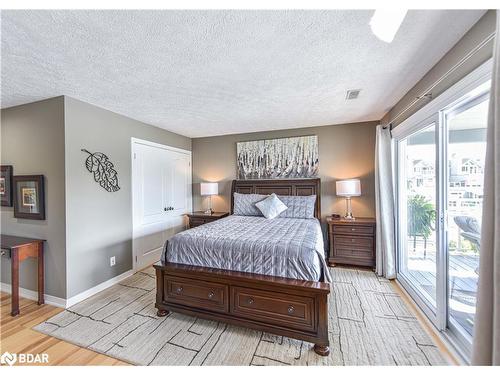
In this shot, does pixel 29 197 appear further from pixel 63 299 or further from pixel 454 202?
pixel 454 202

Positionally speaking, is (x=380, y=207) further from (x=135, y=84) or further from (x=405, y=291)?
(x=135, y=84)

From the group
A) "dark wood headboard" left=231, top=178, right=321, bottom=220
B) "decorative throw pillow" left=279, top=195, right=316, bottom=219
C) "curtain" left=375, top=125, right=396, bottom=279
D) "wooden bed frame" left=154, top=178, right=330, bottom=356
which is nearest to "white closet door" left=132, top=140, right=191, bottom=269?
"dark wood headboard" left=231, top=178, right=321, bottom=220

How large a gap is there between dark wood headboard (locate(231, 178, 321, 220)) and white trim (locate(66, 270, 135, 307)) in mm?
2365

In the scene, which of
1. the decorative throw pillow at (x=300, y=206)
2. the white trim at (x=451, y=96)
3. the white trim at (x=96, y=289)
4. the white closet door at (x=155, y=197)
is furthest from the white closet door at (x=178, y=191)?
the white trim at (x=451, y=96)

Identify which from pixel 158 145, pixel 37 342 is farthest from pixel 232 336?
pixel 158 145

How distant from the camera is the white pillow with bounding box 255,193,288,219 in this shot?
368 cm

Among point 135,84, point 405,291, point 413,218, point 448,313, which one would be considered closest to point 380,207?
point 413,218

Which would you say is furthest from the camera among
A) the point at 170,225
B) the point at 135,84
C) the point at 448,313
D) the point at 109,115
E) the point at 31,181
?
the point at 170,225

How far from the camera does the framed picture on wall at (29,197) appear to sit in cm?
261

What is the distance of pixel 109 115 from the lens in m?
3.05

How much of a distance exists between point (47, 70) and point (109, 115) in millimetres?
1086

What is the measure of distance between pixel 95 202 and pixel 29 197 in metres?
0.75

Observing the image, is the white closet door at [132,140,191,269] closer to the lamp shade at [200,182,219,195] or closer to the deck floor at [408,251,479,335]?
the lamp shade at [200,182,219,195]

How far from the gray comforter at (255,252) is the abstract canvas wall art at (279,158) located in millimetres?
1788
